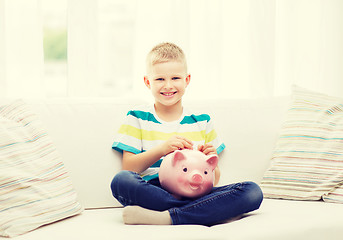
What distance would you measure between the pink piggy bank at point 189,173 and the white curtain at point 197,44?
1.07 metres

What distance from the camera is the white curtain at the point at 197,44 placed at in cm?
230

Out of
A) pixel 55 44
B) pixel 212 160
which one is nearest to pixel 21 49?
pixel 55 44

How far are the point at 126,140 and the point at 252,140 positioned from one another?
56 cm

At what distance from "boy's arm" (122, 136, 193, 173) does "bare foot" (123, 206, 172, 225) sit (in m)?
0.28

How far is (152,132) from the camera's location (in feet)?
5.63

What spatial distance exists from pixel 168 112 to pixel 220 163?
1.01ft

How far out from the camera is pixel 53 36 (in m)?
2.45

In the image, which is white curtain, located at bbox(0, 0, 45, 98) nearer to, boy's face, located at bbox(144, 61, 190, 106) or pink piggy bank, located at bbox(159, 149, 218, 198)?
boy's face, located at bbox(144, 61, 190, 106)

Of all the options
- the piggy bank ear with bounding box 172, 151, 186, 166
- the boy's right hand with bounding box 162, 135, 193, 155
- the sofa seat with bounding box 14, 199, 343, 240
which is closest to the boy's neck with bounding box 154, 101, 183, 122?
the boy's right hand with bounding box 162, 135, 193, 155

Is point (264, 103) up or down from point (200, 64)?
down

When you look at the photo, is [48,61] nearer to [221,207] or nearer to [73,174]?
[73,174]

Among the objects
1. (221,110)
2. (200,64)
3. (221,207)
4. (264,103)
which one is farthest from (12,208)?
(200,64)

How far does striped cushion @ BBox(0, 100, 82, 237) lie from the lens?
1.29 m

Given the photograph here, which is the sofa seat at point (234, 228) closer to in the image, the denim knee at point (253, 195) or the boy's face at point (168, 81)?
the denim knee at point (253, 195)
